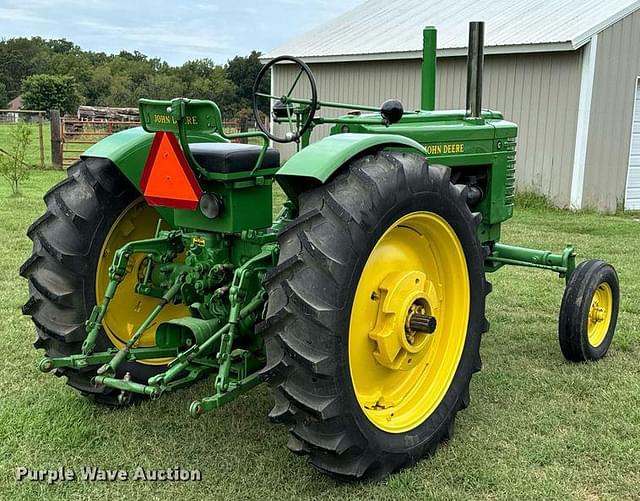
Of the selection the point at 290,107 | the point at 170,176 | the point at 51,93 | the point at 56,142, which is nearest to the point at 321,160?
the point at 170,176

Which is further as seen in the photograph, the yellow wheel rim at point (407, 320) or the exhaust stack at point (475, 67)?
the exhaust stack at point (475, 67)

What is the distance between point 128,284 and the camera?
12.3 ft

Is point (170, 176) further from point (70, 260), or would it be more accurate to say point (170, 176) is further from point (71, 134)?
point (71, 134)

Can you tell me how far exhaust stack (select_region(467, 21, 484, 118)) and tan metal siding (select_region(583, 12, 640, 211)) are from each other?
668 centimetres

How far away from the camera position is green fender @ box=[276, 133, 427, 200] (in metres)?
2.79

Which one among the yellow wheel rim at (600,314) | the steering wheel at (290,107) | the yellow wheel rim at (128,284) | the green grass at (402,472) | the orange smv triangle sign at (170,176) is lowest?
the green grass at (402,472)

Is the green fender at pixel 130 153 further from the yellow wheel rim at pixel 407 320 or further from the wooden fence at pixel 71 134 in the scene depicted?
the wooden fence at pixel 71 134

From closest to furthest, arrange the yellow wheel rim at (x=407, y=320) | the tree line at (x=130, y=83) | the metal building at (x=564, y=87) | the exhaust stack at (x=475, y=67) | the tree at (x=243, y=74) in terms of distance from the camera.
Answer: the yellow wheel rim at (x=407, y=320) < the exhaust stack at (x=475, y=67) < the metal building at (x=564, y=87) < the tree at (x=243, y=74) < the tree line at (x=130, y=83)

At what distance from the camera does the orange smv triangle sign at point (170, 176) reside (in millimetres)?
3061

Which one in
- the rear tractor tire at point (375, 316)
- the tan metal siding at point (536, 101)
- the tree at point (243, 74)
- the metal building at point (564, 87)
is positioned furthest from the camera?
the tree at point (243, 74)

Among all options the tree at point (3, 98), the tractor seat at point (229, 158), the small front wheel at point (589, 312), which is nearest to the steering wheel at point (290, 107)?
the tractor seat at point (229, 158)

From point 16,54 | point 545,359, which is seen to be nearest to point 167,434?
point 545,359

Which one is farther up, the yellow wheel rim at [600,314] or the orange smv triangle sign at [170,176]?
the orange smv triangle sign at [170,176]

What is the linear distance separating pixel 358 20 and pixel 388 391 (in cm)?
1470
